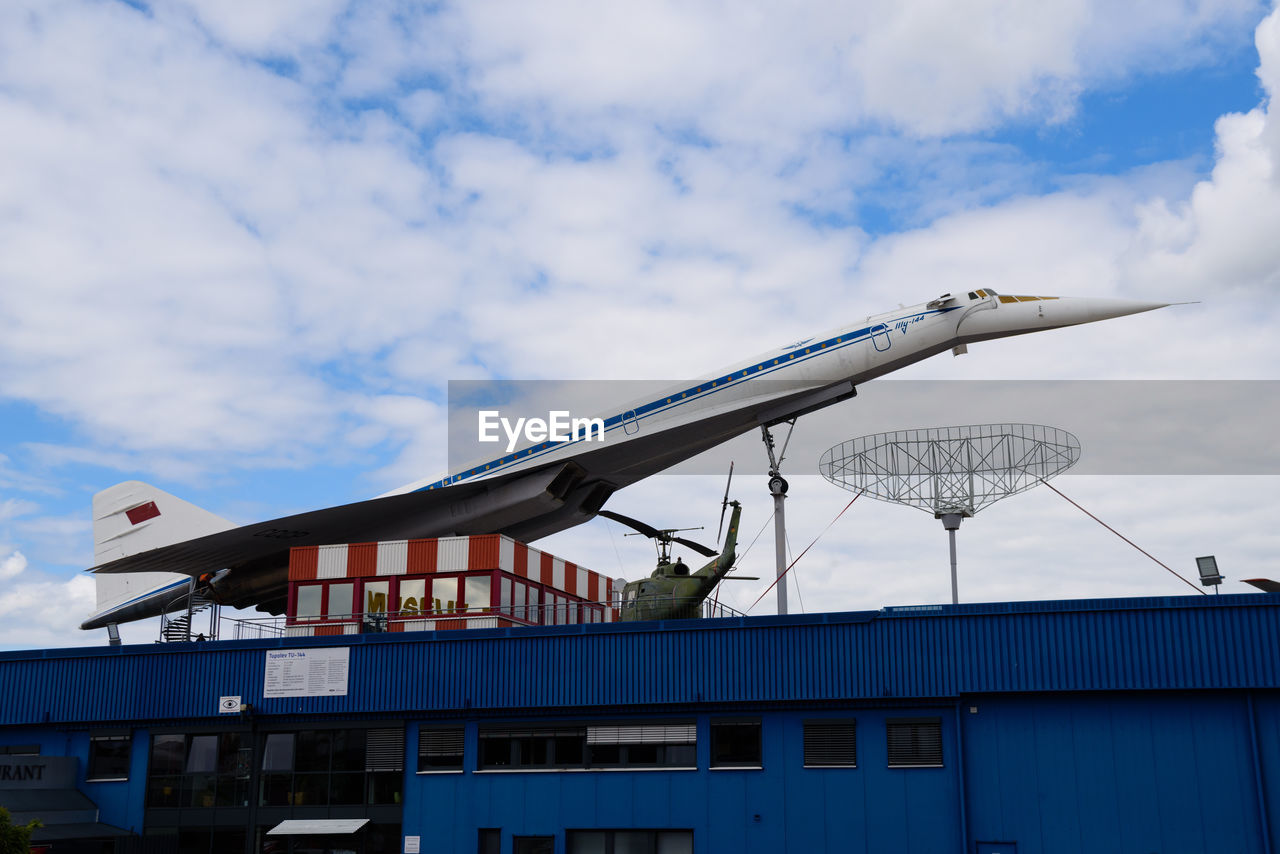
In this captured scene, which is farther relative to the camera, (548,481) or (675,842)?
(548,481)

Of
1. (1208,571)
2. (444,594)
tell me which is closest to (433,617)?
(444,594)

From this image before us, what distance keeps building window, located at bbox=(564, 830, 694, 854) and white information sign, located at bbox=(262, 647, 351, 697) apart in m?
6.66

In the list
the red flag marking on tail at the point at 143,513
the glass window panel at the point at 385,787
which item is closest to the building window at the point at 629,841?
the glass window panel at the point at 385,787

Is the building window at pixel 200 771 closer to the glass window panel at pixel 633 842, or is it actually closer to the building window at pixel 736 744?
the glass window panel at pixel 633 842

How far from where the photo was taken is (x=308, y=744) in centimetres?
2662

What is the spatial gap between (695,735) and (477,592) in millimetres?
9614

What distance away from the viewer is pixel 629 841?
78.0 ft

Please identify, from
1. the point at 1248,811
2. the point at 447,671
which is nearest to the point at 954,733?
the point at 1248,811

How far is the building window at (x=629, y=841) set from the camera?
23500 millimetres

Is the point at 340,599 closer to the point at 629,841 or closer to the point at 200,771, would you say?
the point at 200,771

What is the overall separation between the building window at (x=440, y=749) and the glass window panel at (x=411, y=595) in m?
6.46

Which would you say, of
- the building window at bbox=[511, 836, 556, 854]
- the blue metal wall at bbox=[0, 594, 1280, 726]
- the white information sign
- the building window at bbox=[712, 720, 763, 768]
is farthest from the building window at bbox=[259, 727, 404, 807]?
the building window at bbox=[712, 720, 763, 768]

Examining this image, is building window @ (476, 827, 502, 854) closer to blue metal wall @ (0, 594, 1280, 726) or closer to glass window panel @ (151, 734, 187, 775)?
blue metal wall @ (0, 594, 1280, 726)

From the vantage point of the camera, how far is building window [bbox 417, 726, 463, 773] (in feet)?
83.5
